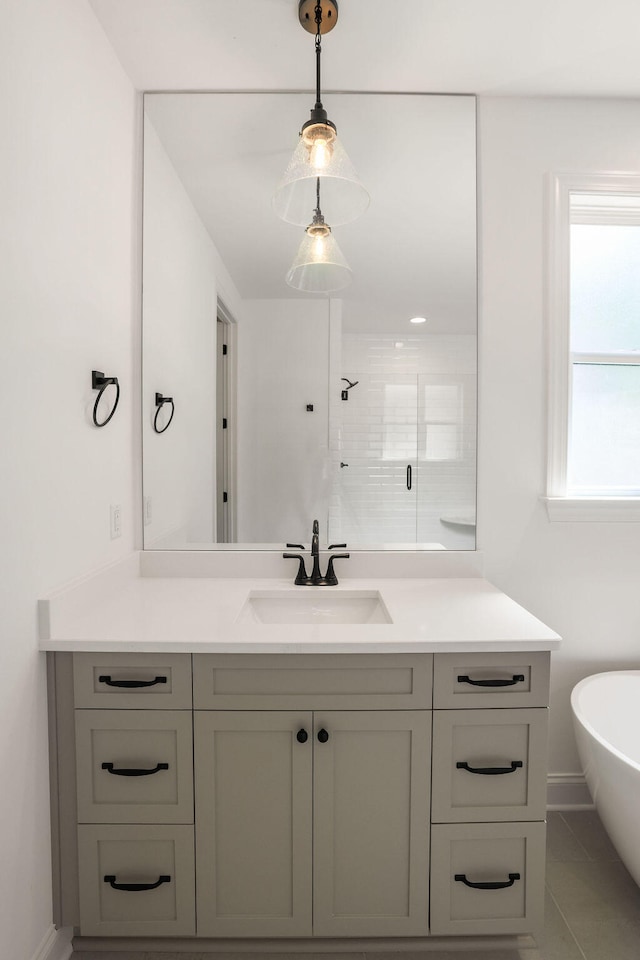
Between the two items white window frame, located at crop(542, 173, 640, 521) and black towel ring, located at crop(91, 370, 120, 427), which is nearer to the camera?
black towel ring, located at crop(91, 370, 120, 427)

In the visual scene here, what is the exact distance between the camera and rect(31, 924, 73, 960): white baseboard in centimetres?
148

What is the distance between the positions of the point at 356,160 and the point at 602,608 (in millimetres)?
1940

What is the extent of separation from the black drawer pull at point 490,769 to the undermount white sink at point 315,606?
1.76ft

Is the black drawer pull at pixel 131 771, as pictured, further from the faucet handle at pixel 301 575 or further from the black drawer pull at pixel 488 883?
the black drawer pull at pixel 488 883

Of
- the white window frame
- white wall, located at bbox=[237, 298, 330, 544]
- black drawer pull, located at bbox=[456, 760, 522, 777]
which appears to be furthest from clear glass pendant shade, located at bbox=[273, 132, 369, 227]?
black drawer pull, located at bbox=[456, 760, 522, 777]

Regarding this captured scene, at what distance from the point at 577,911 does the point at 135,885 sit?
1327 millimetres

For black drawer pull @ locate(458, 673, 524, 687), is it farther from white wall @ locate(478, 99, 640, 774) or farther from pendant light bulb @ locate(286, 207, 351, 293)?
pendant light bulb @ locate(286, 207, 351, 293)

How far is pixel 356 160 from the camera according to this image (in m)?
2.14

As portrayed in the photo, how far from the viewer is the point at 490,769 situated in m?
1.53

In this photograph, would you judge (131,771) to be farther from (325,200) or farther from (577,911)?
(325,200)

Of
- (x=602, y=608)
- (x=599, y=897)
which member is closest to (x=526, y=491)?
(x=602, y=608)

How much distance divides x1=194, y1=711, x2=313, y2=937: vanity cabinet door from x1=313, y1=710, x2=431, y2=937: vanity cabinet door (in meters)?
0.04

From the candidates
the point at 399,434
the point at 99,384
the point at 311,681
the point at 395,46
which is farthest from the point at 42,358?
the point at 395,46

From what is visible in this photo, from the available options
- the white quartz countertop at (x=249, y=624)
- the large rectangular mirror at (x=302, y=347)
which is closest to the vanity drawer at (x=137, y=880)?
the white quartz countertop at (x=249, y=624)
